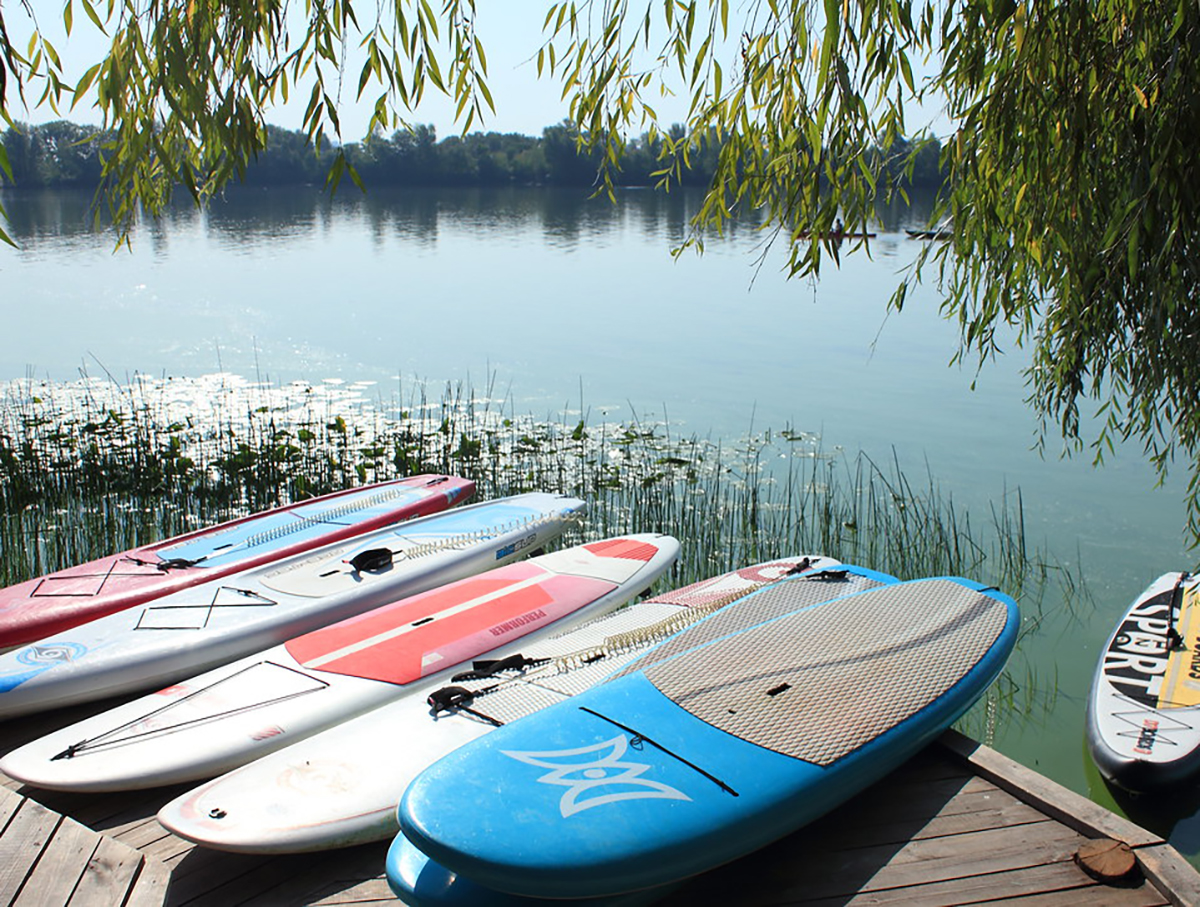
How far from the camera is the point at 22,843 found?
1.82 metres

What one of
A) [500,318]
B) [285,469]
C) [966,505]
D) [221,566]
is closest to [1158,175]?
[221,566]

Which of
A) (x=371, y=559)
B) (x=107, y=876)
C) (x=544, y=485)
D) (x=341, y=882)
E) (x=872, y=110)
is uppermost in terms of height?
(x=872, y=110)

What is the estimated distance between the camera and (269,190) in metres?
47.2

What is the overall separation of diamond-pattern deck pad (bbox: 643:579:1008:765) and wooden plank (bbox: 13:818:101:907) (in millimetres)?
1268

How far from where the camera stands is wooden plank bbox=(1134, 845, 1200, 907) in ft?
6.14

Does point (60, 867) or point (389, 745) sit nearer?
point (60, 867)

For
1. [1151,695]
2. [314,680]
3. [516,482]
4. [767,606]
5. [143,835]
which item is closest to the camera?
[143,835]

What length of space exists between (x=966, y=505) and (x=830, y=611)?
3.82 meters

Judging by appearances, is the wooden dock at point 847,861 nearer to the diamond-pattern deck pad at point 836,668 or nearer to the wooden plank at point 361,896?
the wooden plank at point 361,896

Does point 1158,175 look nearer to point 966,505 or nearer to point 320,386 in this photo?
point 966,505

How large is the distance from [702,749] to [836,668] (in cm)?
52

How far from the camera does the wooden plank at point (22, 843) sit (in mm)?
1722

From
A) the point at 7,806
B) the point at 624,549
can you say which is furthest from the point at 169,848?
the point at 624,549

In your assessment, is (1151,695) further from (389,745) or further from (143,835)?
(143,835)
